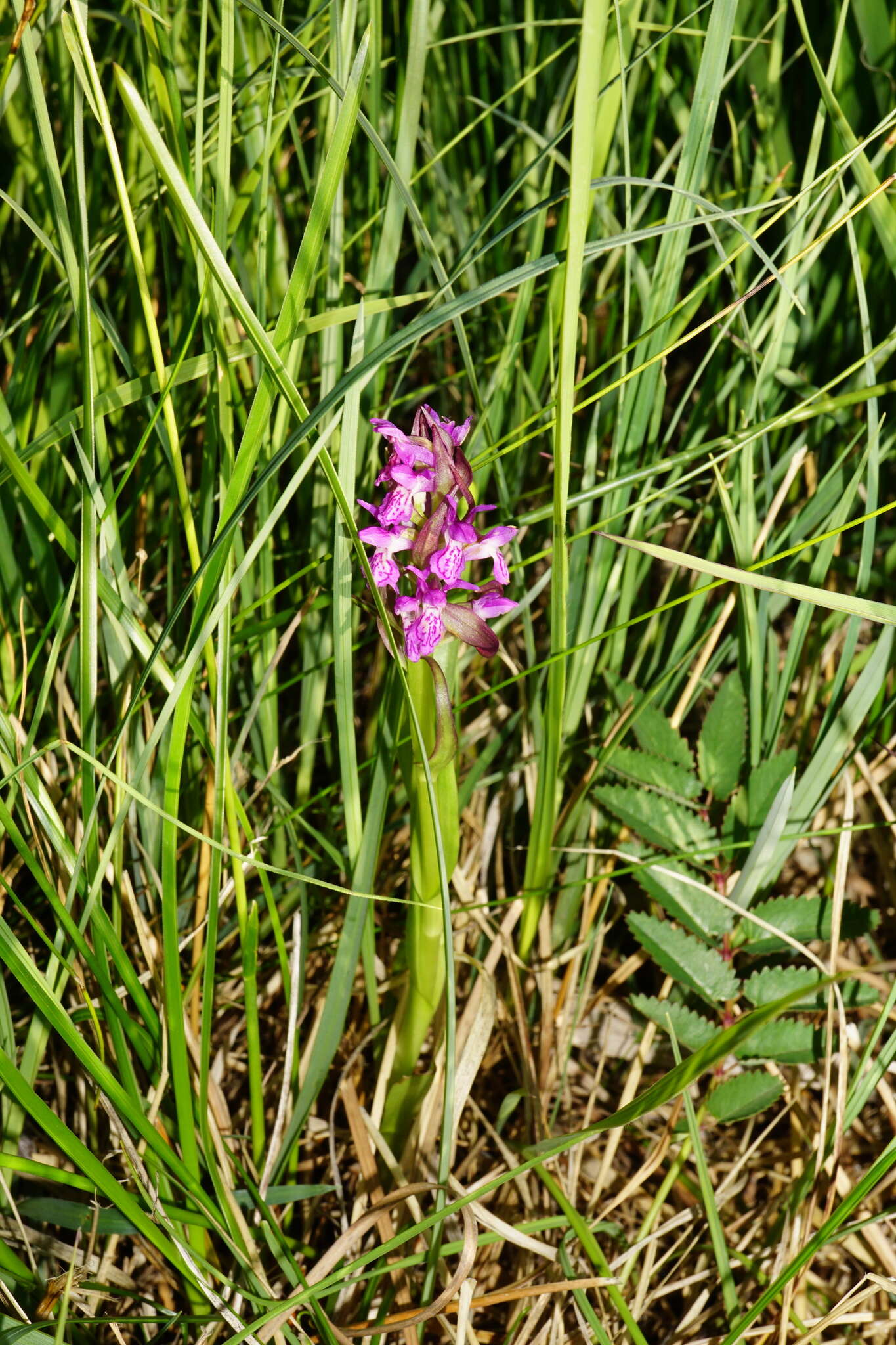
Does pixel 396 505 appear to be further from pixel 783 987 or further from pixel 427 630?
pixel 783 987

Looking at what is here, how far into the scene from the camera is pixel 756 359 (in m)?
1.11

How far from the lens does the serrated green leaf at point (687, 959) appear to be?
1049mm

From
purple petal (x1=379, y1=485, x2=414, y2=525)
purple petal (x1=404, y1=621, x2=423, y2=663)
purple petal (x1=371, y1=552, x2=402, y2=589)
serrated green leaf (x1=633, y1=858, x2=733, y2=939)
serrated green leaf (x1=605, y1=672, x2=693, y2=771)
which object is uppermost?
purple petal (x1=379, y1=485, x2=414, y2=525)

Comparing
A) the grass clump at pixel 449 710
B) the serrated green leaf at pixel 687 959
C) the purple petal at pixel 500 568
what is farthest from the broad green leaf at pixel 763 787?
the purple petal at pixel 500 568

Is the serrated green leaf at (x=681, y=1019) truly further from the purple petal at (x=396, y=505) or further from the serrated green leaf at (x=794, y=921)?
the purple petal at (x=396, y=505)

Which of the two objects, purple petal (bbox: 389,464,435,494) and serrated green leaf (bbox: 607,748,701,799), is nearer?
purple petal (bbox: 389,464,435,494)

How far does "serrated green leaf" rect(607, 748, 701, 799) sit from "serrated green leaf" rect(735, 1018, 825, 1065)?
10.3 inches

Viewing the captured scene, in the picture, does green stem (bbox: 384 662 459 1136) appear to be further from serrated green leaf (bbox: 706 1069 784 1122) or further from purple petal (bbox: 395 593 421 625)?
serrated green leaf (bbox: 706 1069 784 1122)

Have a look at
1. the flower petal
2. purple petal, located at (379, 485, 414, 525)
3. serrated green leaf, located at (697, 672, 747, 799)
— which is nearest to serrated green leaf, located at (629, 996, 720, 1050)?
serrated green leaf, located at (697, 672, 747, 799)

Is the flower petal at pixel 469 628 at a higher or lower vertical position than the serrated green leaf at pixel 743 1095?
higher

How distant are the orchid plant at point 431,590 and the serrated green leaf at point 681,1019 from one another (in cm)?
24

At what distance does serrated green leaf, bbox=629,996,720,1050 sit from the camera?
1.03m

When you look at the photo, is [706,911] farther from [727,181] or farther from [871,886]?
[727,181]

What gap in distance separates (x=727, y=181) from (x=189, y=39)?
799mm
